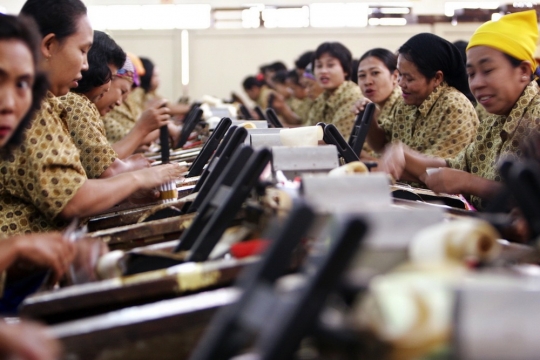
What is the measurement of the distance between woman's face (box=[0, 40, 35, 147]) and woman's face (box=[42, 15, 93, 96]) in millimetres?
941

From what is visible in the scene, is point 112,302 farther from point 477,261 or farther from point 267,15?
point 267,15

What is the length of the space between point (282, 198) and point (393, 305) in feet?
2.17

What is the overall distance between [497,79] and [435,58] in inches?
45.0

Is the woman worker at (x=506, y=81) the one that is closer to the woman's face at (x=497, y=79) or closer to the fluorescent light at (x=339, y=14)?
the woman's face at (x=497, y=79)

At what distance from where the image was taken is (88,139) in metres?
3.10

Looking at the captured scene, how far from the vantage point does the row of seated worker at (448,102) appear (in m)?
2.70

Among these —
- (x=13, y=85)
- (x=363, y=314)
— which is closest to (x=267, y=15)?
(x=13, y=85)

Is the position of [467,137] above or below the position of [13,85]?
below

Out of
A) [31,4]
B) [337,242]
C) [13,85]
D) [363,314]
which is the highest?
[31,4]

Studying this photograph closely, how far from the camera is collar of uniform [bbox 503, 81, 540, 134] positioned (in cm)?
271

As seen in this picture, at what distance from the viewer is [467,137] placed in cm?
363

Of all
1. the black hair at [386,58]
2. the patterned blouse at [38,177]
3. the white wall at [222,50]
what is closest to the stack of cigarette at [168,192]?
the patterned blouse at [38,177]

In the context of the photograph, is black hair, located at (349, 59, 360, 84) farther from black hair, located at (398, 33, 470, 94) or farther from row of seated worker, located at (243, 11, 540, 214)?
black hair, located at (398, 33, 470, 94)

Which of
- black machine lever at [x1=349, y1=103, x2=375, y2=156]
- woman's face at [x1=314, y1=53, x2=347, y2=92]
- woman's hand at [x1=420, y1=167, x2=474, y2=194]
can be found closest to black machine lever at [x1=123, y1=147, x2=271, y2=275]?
woman's hand at [x1=420, y1=167, x2=474, y2=194]
